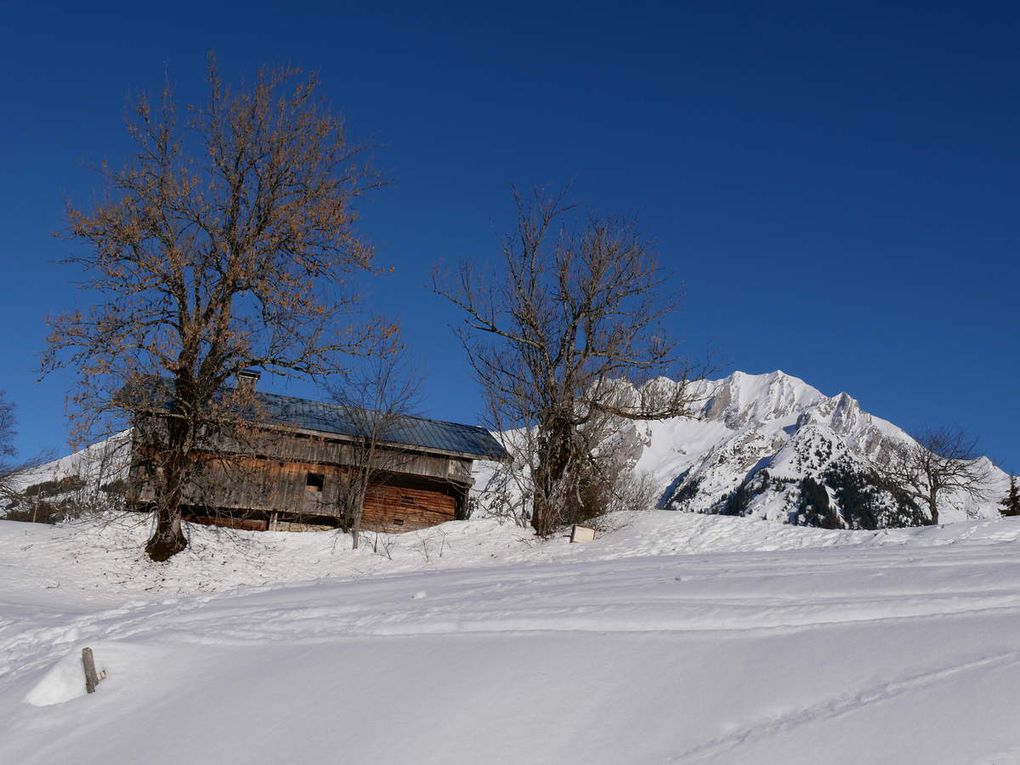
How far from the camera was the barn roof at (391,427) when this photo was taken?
89.0 ft

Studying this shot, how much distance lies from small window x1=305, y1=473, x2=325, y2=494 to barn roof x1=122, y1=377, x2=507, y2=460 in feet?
5.24

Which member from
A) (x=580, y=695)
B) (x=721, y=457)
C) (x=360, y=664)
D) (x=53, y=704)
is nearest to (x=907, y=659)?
(x=580, y=695)

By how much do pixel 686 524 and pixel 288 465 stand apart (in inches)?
486

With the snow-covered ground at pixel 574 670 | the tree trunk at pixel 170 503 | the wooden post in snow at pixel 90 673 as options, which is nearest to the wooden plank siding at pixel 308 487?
the tree trunk at pixel 170 503

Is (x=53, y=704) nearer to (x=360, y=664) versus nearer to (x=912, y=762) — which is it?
(x=360, y=664)

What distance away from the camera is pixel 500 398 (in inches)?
999

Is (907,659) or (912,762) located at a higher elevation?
(907,659)

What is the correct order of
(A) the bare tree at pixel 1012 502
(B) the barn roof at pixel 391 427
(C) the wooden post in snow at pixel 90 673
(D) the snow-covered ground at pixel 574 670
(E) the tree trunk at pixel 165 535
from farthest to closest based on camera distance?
(A) the bare tree at pixel 1012 502 < (B) the barn roof at pixel 391 427 < (E) the tree trunk at pixel 165 535 < (C) the wooden post in snow at pixel 90 673 < (D) the snow-covered ground at pixel 574 670

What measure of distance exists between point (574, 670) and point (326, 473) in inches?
874

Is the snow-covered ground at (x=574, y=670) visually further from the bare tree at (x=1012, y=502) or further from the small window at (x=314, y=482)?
the bare tree at (x=1012, y=502)

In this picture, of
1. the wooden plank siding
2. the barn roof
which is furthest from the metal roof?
the wooden plank siding

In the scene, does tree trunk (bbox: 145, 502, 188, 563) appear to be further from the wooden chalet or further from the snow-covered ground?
the snow-covered ground

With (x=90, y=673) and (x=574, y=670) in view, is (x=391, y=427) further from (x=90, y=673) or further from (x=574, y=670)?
(x=574, y=670)

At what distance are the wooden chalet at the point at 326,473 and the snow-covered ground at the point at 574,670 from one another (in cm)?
1386
